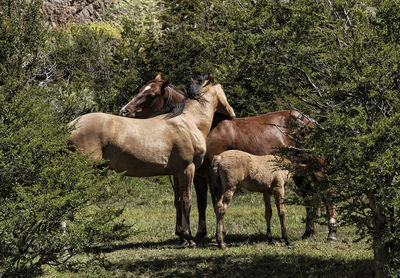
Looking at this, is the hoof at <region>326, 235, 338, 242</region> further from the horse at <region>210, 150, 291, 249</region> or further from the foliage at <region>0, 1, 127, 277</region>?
the foliage at <region>0, 1, 127, 277</region>

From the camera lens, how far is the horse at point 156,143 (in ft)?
25.8

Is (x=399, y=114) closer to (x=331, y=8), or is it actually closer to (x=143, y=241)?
(x=331, y=8)

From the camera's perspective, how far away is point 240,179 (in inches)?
327

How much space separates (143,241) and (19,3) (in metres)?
4.95

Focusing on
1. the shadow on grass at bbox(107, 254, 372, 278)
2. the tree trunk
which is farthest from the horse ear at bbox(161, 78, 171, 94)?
the tree trunk

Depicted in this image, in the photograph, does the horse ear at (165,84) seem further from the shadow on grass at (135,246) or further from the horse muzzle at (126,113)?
the shadow on grass at (135,246)

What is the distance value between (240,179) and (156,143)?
5.30 ft

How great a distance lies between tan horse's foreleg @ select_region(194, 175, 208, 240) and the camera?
30.6 feet

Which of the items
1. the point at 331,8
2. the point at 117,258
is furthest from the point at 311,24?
the point at 117,258

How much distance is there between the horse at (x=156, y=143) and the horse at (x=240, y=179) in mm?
493

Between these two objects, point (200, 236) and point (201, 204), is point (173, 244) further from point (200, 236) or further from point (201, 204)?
point (201, 204)

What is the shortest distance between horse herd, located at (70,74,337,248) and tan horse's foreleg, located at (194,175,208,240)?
2 cm

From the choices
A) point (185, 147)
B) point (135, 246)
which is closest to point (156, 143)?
point (185, 147)

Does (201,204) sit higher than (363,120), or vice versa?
(363,120)
